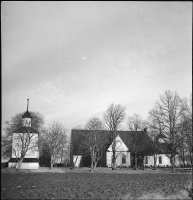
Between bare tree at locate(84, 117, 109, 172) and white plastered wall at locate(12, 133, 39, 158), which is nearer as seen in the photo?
bare tree at locate(84, 117, 109, 172)

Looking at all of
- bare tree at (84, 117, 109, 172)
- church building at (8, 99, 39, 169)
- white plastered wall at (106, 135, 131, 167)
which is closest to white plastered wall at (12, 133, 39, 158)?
church building at (8, 99, 39, 169)

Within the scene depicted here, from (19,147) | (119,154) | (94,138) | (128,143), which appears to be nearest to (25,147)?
(19,147)

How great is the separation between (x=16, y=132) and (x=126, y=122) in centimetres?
2583

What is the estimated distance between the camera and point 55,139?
54.8m

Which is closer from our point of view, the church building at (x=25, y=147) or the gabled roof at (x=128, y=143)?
the church building at (x=25, y=147)

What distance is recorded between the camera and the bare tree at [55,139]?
5377 centimetres

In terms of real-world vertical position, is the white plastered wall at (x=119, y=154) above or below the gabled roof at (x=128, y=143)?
below

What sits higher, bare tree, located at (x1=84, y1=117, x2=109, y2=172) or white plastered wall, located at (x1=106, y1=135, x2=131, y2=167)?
bare tree, located at (x1=84, y1=117, x2=109, y2=172)

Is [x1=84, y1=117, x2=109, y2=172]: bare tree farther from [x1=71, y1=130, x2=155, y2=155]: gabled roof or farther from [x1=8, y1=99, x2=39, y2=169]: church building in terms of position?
[x1=8, y1=99, x2=39, y2=169]: church building

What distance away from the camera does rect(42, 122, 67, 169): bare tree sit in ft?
176

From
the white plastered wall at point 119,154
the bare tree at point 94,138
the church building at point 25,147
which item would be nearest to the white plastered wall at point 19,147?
the church building at point 25,147

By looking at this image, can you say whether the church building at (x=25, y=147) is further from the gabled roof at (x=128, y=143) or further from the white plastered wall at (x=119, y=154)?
the white plastered wall at (x=119, y=154)

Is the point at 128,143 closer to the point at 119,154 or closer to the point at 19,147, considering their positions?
the point at 119,154

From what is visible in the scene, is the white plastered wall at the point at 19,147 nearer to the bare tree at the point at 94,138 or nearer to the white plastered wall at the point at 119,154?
the bare tree at the point at 94,138
